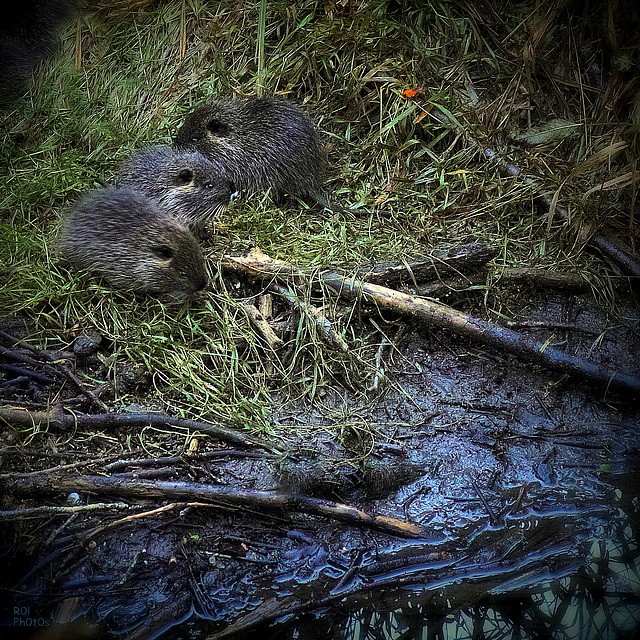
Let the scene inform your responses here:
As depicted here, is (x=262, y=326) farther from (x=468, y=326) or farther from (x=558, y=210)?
(x=558, y=210)

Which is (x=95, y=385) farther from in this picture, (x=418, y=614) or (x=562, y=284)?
(x=562, y=284)

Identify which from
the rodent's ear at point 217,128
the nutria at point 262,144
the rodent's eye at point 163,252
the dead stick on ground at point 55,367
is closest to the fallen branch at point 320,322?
the rodent's eye at point 163,252

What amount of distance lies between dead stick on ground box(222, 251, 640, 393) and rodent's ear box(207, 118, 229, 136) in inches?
51.0

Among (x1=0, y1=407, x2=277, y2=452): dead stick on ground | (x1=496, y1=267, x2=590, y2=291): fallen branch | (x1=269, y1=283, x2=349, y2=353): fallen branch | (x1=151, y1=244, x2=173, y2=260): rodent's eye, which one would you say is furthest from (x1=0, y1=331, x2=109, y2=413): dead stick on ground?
(x1=496, y1=267, x2=590, y2=291): fallen branch

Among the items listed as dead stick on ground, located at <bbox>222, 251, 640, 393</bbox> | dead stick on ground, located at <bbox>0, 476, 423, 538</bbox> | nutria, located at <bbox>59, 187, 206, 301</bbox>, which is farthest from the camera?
nutria, located at <bbox>59, 187, 206, 301</bbox>

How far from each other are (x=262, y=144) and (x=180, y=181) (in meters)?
0.62

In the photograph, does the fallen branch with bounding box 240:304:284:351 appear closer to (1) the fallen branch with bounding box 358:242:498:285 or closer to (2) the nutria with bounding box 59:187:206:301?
(2) the nutria with bounding box 59:187:206:301

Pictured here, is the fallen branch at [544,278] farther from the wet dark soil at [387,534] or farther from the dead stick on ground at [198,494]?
the dead stick on ground at [198,494]

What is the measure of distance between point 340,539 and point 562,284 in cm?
208

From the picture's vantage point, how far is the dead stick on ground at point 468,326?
3.11m

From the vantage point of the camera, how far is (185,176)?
157 inches

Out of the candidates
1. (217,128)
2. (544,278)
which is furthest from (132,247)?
(544,278)

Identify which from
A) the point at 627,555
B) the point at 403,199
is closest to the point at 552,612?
the point at 627,555

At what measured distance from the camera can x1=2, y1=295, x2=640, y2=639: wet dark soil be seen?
2055 millimetres
